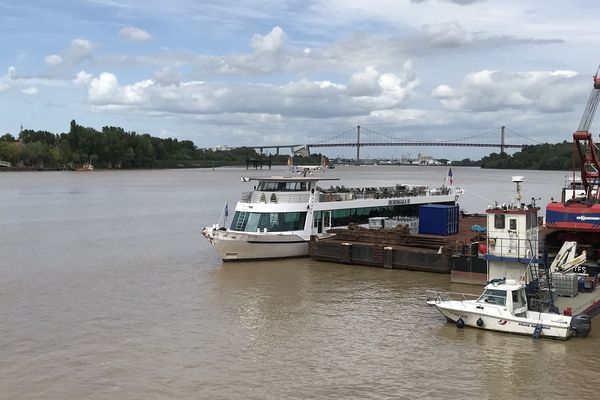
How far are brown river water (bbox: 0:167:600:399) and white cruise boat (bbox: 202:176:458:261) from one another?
2.90ft

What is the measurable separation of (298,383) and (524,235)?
11.4 metres

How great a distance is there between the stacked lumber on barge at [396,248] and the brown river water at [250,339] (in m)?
0.66

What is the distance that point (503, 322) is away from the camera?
800 inches

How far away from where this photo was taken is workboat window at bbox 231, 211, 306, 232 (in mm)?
33500

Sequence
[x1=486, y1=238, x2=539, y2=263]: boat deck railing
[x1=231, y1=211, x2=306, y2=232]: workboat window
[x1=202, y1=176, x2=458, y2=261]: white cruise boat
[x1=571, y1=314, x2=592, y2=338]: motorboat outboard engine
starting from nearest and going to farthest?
[x1=571, y1=314, x2=592, y2=338]: motorboat outboard engine → [x1=486, y1=238, x2=539, y2=263]: boat deck railing → [x1=202, y1=176, x2=458, y2=261]: white cruise boat → [x1=231, y1=211, x2=306, y2=232]: workboat window

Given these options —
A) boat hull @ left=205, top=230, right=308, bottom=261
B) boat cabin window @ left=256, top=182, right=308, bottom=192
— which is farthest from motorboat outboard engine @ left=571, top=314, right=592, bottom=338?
boat cabin window @ left=256, top=182, right=308, bottom=192

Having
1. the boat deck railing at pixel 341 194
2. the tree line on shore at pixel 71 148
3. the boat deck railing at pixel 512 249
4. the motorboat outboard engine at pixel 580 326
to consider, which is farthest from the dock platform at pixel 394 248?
the tree line on shore at pixel 71 148

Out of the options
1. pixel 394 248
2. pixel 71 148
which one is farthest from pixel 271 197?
pixel 71 148

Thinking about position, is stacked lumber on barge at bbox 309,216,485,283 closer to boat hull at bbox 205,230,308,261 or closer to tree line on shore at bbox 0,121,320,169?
boat hull at bbox 205,230,308,261

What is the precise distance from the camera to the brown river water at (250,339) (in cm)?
1641

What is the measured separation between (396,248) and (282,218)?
6.30 m

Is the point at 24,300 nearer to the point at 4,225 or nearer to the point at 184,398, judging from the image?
the point at 184,398

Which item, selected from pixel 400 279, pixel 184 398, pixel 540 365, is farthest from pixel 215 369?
pixel 400 279

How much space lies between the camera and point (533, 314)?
67.4 feet
